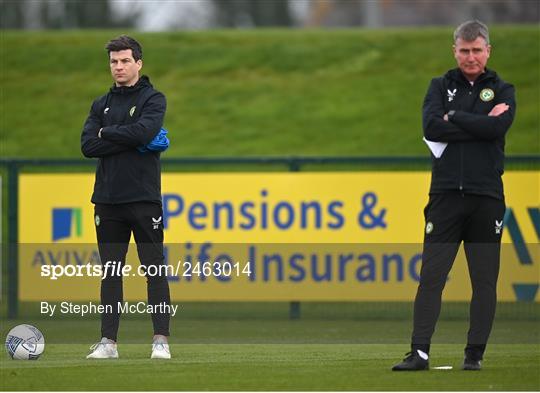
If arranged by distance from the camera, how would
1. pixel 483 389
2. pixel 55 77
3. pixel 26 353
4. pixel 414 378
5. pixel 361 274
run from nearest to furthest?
pixel 483 389 < pixel 414 378 < pixel 26 353 < pixel 361 274 < pixel 55 77

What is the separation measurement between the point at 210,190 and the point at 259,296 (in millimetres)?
1257

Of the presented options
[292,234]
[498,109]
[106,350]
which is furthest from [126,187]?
[292,234]

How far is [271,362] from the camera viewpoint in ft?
28.4

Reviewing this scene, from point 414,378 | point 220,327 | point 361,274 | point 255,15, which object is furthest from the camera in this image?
point 255,15

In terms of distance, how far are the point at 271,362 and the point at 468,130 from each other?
6.77 feet

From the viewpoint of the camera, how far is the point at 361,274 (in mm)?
13656

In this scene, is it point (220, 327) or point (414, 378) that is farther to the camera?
point (220, 327)

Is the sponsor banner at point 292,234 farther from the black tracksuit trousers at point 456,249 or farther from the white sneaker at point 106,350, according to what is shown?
the black tracksuit trousers at point 456,249

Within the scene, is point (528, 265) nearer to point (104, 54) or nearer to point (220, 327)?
point (220, 327)

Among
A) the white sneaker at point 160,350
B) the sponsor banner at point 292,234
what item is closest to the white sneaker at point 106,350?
the white sneaker at point 160,350

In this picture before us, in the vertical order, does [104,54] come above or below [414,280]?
above

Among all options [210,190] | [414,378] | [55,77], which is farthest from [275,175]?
[55,77]

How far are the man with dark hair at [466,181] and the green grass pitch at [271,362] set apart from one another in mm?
317

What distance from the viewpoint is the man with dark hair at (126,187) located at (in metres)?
8.71
